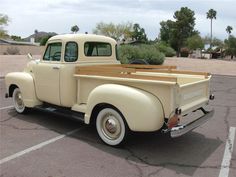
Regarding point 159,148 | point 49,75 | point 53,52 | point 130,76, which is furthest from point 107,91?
point 53,52

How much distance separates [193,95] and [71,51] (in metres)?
2.53

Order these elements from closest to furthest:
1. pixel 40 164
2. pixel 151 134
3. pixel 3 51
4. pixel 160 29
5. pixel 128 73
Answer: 1. pixel 40 164
2. pixel 128 73
3. pixel 151 134
4. pixel 3 51
5. pixel 160 29

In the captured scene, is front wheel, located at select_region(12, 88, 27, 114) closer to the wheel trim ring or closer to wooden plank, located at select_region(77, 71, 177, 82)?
the wheel trim ring

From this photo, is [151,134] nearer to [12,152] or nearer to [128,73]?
[128,73]

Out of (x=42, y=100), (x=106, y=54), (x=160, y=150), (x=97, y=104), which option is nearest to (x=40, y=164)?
(x=97, y=104)

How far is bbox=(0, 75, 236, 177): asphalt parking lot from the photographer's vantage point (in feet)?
14.4

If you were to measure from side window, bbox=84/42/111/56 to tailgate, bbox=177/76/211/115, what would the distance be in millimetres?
2328

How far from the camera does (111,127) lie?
532 centimetres

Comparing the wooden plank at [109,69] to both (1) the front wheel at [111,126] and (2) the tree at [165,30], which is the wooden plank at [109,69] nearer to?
(1) the front wheel at [111,126]

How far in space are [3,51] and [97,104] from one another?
37.3 m

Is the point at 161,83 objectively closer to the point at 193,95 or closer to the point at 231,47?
the point at 193,95

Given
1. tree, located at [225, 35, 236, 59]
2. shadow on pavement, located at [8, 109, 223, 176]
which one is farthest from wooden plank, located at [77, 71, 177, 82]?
tree, located at [225, 35, 236, 59]

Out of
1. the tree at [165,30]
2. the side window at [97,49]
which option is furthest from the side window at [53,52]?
the tree at [165,30]

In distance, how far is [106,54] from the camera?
7145 mm
